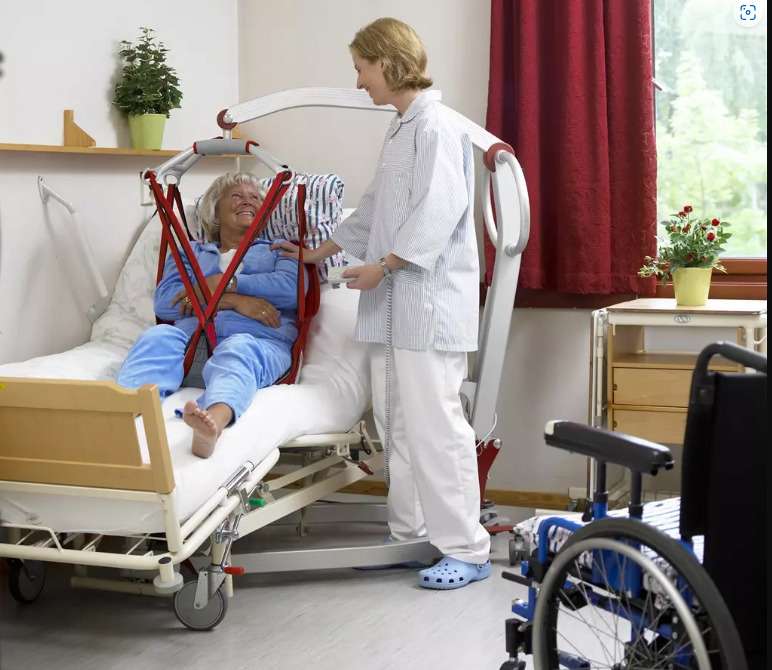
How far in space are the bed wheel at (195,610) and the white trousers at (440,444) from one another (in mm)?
677

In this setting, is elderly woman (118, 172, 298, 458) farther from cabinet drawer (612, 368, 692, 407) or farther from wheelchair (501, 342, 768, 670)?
wheelchair (501, 342, 768, 670)

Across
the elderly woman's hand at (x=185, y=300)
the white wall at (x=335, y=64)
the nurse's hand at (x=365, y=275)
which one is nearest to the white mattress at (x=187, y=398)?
the elderly woman's hand at (x=185, y=300)

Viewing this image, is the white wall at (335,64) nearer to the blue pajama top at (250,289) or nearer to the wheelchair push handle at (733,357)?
the blue pajama top at (250,289)

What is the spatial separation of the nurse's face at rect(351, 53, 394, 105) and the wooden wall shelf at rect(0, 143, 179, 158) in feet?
3.25

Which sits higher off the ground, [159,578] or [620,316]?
[620,316]

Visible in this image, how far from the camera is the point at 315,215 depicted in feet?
12.1

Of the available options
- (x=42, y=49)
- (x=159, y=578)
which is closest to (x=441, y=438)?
(x=159, y=578)

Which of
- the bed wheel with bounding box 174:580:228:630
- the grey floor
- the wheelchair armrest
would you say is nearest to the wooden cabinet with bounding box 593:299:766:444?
the grey floor

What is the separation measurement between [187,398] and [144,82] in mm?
1281

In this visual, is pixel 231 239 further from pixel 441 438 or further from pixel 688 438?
pixel 688 438

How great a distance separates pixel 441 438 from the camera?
3207 mm

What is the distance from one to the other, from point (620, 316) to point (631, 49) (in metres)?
0.97

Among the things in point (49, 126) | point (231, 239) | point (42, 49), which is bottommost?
point (231, 239)

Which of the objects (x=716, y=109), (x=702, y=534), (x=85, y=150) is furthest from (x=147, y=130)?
(x=702, y=534)
